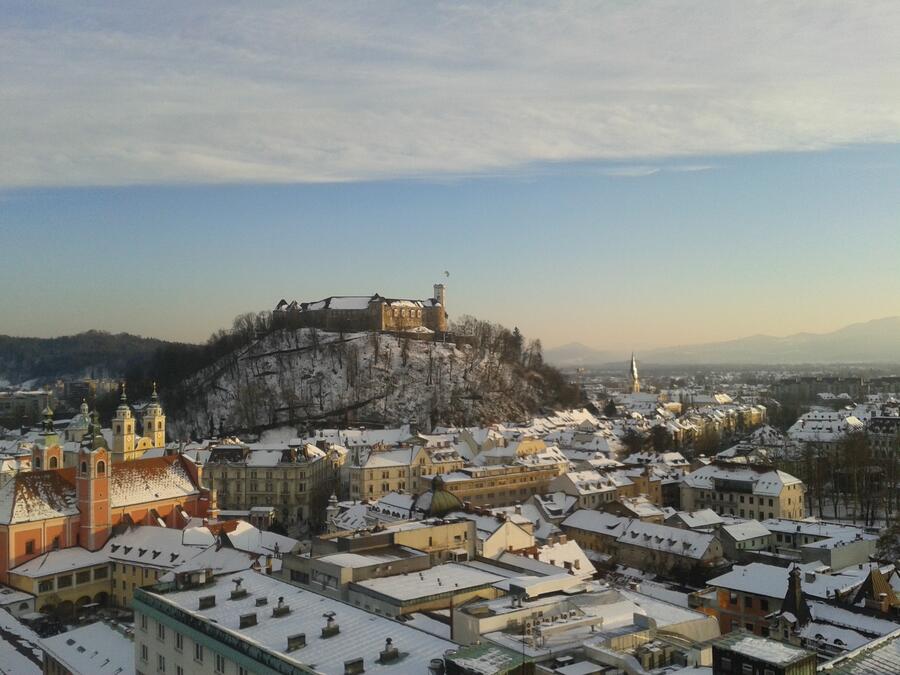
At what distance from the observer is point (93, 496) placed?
51406 mm

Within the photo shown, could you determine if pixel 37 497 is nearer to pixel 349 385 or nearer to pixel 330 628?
pixel 330 628

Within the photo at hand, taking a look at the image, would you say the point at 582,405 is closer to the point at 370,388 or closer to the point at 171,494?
the point at 370,388

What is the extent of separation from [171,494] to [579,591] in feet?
123

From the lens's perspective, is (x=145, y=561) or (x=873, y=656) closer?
(x=873, y=656)

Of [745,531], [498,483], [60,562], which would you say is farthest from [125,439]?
[745,531]

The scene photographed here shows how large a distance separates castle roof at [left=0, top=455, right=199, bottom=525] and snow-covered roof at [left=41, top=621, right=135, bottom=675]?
16.9 metres

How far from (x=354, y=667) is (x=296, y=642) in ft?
8.69

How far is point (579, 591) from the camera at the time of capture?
27.2m

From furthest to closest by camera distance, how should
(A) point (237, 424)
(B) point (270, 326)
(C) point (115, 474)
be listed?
(B) point (270, 326) < (A) point (237, 424) < (C) point (115, 474)

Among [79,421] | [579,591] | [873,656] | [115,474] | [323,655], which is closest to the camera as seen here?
[873,656]

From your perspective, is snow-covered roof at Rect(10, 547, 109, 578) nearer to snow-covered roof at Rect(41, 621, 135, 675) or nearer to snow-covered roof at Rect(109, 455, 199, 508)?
snow-covered roof at Rect(109, 455, 199, 508)

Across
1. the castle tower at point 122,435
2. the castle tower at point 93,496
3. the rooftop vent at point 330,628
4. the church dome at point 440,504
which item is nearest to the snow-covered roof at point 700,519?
the church dome at point 440,504

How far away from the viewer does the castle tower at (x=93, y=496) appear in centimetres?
5138

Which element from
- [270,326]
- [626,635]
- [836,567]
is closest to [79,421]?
[270,326]
